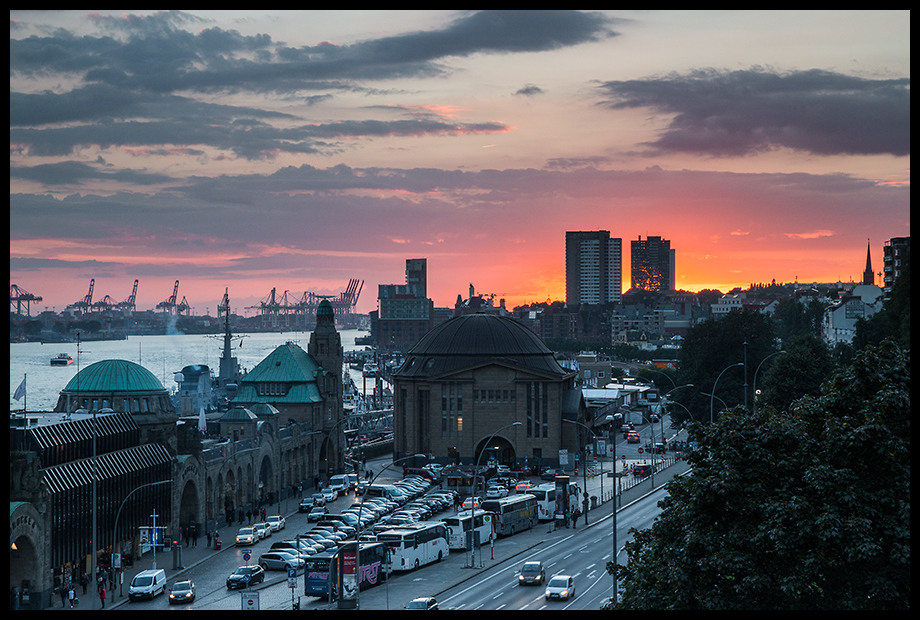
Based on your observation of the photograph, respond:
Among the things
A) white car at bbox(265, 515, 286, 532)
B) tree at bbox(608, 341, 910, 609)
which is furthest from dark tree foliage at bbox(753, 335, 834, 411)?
tree at bbox(608, 341, 910, 609)

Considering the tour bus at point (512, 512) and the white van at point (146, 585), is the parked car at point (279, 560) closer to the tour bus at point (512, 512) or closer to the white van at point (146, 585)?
the white van at point (146, 585)

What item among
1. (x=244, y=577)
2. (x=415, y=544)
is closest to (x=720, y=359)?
(x=415, y=544)

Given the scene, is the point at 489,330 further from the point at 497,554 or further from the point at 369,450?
the point at 497,554

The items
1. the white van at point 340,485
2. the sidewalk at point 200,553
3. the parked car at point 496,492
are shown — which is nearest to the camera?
the sidewalk at point 200,553

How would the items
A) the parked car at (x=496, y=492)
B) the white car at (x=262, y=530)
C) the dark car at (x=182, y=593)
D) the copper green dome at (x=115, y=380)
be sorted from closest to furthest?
the dark car at (x=182, y=593) → the white car at (x=262, y=530) → the copper green dome at (x=115, y=380) → the parked car at (x=496, y=492)

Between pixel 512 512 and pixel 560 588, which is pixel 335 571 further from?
pixel 512 512

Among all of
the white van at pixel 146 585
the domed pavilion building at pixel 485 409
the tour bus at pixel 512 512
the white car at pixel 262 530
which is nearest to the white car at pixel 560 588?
the white van at pixel 146 585
